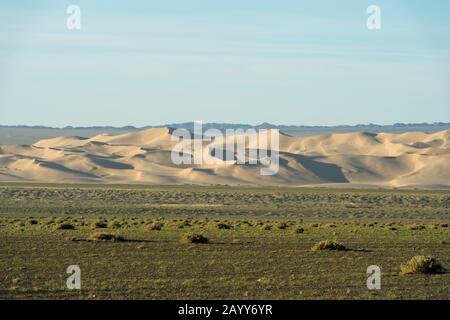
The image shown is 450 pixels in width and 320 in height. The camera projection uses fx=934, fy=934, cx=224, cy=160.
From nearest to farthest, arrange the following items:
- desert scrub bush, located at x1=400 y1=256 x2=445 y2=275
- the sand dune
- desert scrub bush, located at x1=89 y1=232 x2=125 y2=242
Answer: desert scrub bush, located at x1=400 y1=256 x2=445 y2=275
desert scrub bush, located at x1=89 y1=232 x2=125 y2=242
the sand dune

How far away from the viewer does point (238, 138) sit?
17162 centimetres

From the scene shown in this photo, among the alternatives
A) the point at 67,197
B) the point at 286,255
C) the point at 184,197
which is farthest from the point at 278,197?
the point at 286,255

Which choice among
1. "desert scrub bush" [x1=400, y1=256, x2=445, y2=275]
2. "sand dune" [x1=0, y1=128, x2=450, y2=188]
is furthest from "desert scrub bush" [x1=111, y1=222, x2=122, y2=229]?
"sand dune" [x1=0, y1=128, x2=450, y2=188]

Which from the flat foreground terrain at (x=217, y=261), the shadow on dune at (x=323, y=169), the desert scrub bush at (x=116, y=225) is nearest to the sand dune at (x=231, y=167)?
the shadow on dune at (x=323, y=169)

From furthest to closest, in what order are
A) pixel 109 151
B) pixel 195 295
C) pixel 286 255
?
pixel 109 151 < pixel 286 255 < pixel 195 295

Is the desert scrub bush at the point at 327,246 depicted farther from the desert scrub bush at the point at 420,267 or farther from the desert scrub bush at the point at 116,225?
the desert scrub bush at the point at 116,225

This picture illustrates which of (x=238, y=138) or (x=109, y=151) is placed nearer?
(x=109, y=151)

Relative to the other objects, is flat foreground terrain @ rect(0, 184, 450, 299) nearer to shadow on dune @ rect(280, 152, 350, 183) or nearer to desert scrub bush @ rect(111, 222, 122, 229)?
desert scrub bush @ rect(111, 222, 122, 229)

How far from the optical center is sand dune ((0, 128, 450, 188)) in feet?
380

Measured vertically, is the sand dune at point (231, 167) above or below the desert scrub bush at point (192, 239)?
below

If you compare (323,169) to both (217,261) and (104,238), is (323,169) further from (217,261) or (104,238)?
(217,261)

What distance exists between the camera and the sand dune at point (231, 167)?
116m
